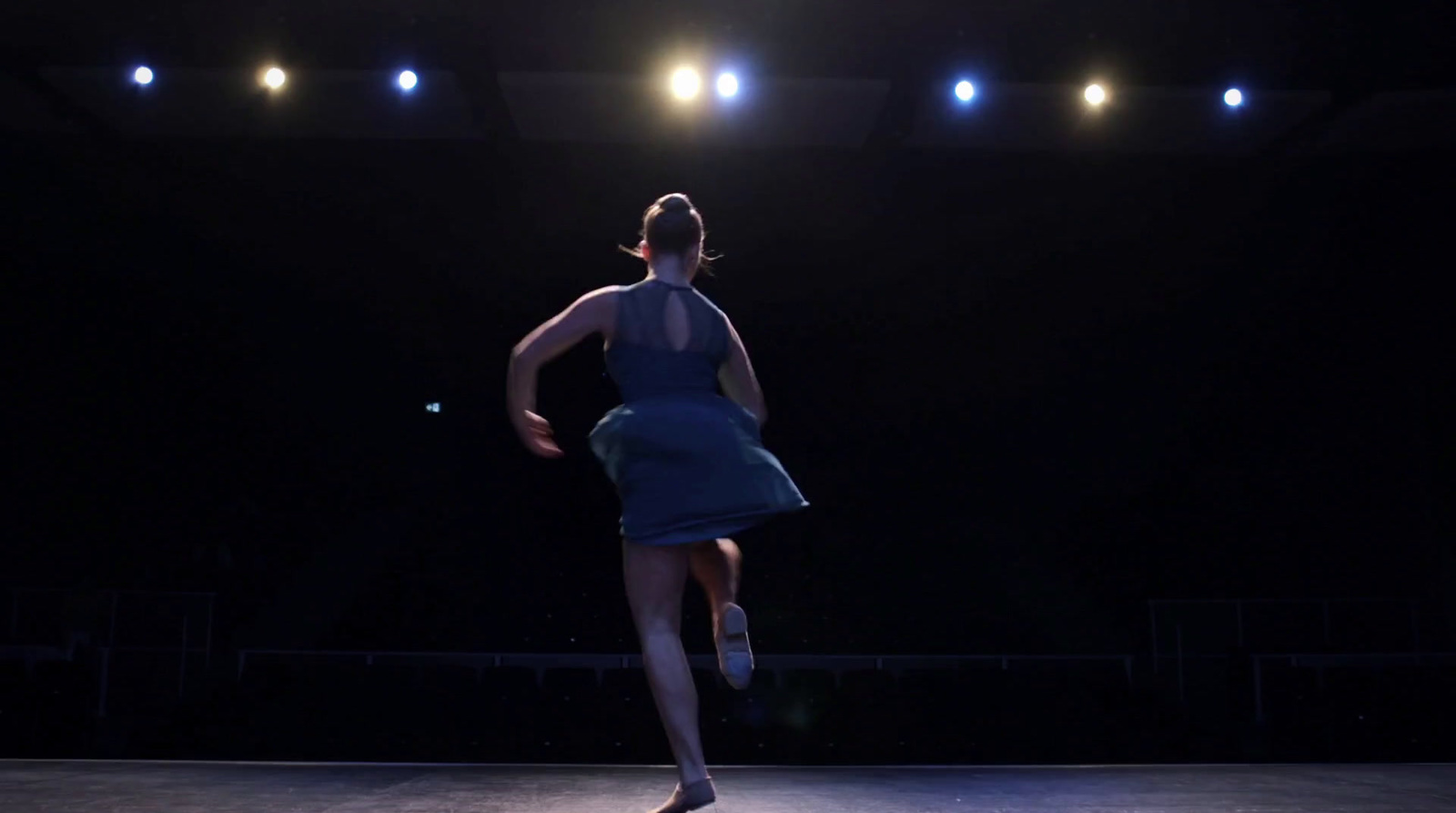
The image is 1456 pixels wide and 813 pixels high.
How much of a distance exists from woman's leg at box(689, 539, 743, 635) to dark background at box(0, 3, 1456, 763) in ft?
18.6

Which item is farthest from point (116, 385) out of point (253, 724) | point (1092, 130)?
point (1092, 130)

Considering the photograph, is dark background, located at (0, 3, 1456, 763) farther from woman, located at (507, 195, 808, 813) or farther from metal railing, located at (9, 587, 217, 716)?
woman, located at (507, 195, 808, 813)

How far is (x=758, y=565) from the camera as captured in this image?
7.86 metres

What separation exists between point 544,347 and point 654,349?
0.54 ft

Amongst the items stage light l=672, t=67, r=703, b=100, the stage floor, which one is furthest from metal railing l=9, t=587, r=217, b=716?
the stage floor

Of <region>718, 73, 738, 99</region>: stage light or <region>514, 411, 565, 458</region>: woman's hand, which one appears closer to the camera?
<region>514, 411, 565, 458</region>: woman's hand

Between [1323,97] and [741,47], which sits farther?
[1323,97]

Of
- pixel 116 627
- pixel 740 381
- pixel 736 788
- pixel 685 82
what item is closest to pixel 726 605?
pixel 740 381

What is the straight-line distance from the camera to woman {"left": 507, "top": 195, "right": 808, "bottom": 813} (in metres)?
1.78

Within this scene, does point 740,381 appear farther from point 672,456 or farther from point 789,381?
point 789,381

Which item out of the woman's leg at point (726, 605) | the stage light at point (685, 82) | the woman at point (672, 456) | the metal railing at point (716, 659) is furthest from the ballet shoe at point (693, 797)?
the metal railing at point (716, 659)

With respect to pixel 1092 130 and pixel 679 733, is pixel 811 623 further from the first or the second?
pixel 679 733

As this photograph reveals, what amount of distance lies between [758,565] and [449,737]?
10.3ft

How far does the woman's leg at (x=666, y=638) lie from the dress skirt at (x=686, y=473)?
46 millimetres
